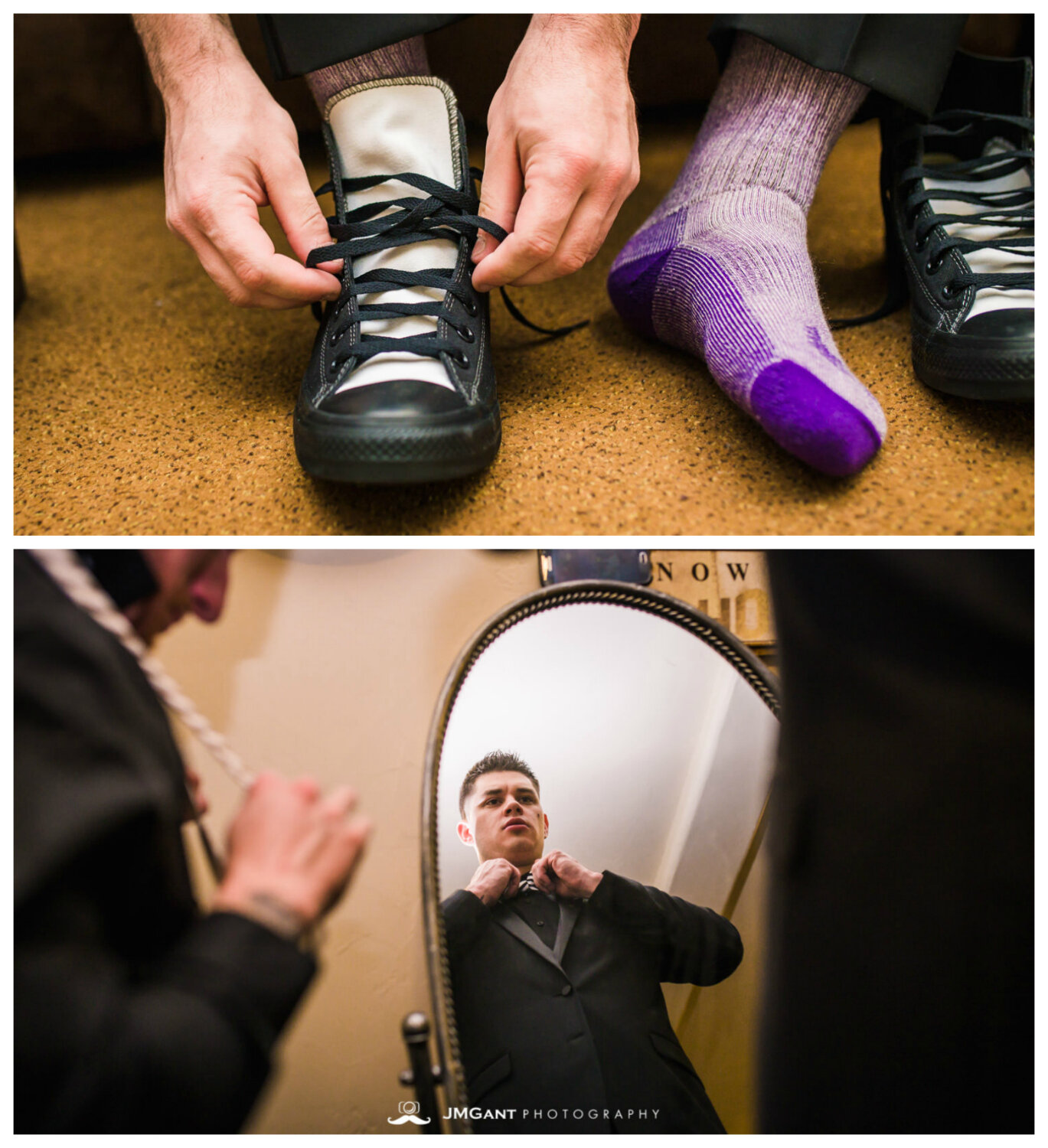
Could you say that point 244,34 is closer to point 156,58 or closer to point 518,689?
point 156,58

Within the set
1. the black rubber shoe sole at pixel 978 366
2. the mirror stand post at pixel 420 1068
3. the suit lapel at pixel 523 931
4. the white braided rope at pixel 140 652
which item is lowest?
the mirror stand post at pixel 420 1068

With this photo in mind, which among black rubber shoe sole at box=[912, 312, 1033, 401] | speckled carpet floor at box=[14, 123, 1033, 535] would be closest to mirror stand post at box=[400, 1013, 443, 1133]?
speckled carpet floor at box=[14, 123, 1033, 535]

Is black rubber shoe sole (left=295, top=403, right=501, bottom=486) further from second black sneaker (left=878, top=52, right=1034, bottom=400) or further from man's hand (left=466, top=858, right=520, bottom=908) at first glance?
second black sneaker (left=878, top=52, right=1034, bottom=400)

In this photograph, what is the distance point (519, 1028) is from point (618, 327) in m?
0.50

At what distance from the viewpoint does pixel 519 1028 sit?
0.31 m

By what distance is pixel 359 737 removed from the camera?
32cm

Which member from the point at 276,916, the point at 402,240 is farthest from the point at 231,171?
the point at 276,916

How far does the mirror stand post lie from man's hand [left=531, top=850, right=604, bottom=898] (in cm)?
7

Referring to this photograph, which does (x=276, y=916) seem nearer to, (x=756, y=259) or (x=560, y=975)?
(x=560, y=975)

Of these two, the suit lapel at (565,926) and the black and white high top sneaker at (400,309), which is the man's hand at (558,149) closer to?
the black and white high top sneaker at (400,309)

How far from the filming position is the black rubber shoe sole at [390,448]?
40 cm

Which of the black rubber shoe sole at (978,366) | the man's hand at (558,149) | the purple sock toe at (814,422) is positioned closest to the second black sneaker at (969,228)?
the black rubber shoe sole at (978,366)

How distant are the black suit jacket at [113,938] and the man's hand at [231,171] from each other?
26cm

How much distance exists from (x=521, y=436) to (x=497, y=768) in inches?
9.3
